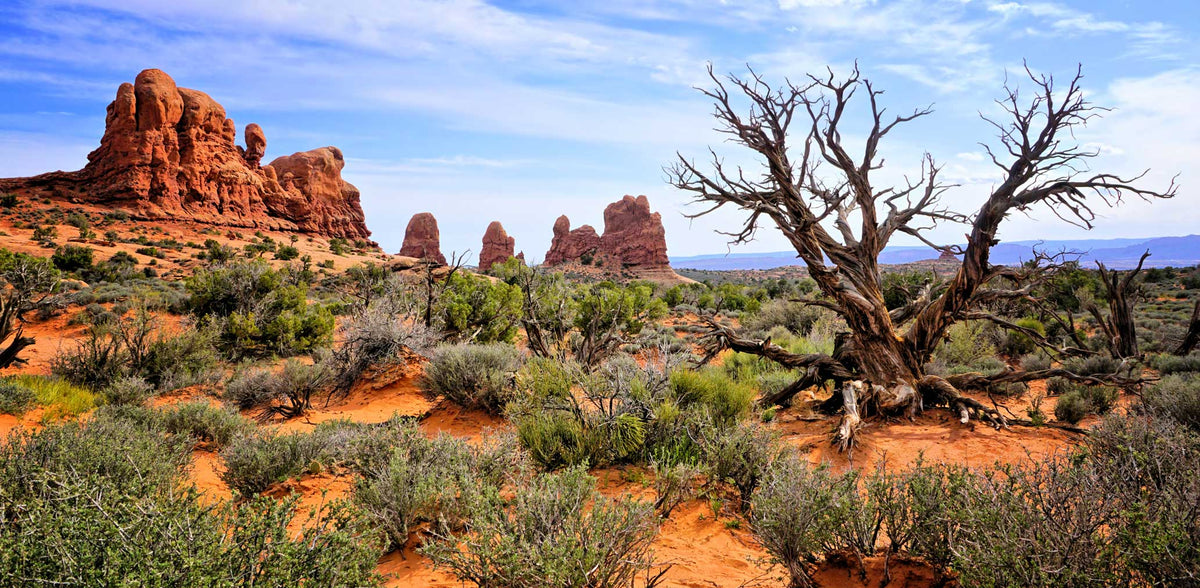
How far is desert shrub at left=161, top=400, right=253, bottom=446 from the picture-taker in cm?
640

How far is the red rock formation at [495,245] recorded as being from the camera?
7812cm

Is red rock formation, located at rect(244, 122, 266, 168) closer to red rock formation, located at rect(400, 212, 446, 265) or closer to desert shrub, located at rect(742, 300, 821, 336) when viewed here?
red rock formation, located at rect(400, 212, 446, 265)

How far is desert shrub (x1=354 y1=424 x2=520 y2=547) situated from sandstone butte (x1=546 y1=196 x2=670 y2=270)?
6887 centimetres

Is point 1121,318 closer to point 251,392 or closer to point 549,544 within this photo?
point 549,544

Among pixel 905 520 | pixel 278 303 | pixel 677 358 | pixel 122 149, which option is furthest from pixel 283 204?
pixel 905 520

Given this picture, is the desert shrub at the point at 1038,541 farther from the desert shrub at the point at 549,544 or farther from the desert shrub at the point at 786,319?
the desert shrub at the point at 786,319

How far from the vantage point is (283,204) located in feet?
191

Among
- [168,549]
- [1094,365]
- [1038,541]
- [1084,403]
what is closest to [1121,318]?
[1094,365]

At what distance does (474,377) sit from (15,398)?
5.72 meters

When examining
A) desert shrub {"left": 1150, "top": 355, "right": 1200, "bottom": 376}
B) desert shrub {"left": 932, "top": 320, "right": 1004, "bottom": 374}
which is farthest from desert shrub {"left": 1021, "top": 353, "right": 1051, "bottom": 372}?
desert shrub {"left": 1150, "top": 355, "right": 1200, "bottom": 376}

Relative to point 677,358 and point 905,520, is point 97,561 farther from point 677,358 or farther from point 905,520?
point 677,358

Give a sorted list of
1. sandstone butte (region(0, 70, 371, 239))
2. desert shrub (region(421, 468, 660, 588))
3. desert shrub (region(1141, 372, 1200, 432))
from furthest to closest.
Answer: sandstone butte (region(0, 70, 371, 239)), desert shrub (region(1141, 372, 1200, 432)), desert shrub (region(421, 468, 660, 588))

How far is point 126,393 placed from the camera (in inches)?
315

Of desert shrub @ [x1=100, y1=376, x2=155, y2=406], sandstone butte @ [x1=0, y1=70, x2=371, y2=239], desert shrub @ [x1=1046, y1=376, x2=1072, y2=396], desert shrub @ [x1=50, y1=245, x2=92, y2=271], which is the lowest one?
desert shrub @ [x1=1046, y1=376, x2=1072, y2=396]
